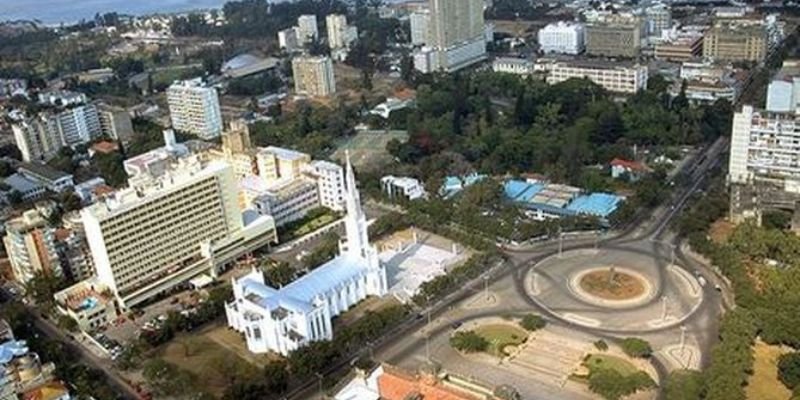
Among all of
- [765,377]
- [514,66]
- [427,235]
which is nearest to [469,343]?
[765,377]

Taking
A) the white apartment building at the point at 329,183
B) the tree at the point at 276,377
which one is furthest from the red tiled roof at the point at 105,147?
the tree at the point at 276,377

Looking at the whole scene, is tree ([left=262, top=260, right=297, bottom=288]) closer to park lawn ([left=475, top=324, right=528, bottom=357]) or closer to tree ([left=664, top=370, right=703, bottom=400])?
park lawn ([left=475, top=324, right=528, bottom=357])

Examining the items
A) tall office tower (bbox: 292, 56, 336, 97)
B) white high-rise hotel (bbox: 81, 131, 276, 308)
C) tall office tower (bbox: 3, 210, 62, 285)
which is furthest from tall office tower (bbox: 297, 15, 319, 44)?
tall office tower (bbox: 3, 210, 62, 285)

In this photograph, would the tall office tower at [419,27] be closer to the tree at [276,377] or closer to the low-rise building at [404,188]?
the low-rise building at [404,188]

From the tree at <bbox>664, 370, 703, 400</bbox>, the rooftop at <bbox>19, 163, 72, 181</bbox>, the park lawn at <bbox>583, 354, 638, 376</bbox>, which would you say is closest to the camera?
the tree at <bbox>664, 370, 703, 400</bbox>

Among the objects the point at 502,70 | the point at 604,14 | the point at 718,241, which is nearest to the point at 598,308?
the point at 718,241

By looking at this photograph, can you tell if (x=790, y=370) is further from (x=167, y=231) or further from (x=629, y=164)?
(x=167, y=231)
